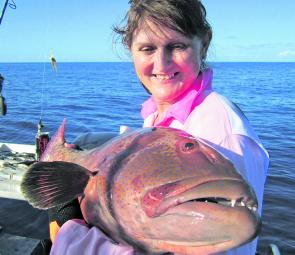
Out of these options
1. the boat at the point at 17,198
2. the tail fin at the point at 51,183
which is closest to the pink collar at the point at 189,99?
the tail fin at the point at 51,183

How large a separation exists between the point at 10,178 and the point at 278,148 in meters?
10.3

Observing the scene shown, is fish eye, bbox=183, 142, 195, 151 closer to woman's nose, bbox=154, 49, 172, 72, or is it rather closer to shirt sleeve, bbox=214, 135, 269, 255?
shirt sleeve, bbox=214, 135, 269, 255

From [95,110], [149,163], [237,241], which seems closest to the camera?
[237,241]

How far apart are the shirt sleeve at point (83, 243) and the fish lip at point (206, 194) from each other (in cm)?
35

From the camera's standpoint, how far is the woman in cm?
177

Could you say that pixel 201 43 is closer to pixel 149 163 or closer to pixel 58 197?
pixel 149 163

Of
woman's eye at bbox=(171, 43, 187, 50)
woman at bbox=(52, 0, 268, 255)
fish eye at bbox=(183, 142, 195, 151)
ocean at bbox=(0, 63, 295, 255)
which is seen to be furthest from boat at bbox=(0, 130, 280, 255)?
fish eye at bbox=(183, 142, 195, 151)

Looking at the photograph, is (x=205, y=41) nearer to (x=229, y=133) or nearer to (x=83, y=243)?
(x=229, y=133)

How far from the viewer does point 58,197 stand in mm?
1887

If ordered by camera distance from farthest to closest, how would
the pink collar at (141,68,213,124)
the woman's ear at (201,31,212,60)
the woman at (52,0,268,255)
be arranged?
the woman's ear at (201,31,212,60), the pink collar at (141,68,213,124), the woman at (52,0,268,255)

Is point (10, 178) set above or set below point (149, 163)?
below

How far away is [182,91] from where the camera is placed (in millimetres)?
2346

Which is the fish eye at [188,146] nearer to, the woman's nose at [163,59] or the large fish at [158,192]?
the large fish at [158,192]

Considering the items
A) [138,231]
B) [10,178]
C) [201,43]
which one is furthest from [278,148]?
[138,231]
